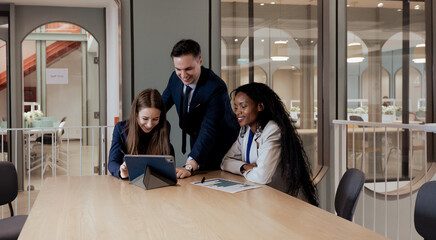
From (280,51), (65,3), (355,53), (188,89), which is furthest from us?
(65,3)

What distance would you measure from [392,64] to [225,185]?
12.0ft

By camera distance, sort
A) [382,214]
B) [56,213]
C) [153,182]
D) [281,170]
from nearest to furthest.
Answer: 1. [56,213]
2. [153,182]
3. [281,170]
4. [382,214]

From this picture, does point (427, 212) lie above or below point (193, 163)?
below

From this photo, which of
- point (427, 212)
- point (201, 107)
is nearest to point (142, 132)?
point (201, 107)

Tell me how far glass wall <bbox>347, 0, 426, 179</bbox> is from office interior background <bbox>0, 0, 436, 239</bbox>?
0.04ft

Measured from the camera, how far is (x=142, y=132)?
272 cm

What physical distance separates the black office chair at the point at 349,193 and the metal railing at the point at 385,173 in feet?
4.12

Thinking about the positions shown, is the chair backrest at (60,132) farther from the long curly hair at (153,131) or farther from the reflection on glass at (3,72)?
the long curly hair at (153,131)

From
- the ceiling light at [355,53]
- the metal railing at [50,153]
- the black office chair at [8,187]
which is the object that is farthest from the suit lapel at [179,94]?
the metal railing at [50,153]

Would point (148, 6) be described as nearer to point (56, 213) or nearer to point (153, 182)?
point (153, 182)

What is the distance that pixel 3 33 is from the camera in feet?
18.0

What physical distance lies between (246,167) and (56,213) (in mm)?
1239

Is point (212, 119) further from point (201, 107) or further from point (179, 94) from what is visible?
point (179, 94)

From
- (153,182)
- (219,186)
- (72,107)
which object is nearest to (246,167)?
(219,186)
